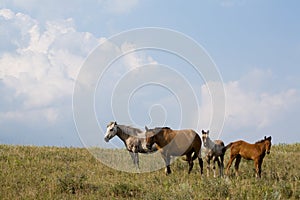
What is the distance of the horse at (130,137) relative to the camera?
56.5 feet

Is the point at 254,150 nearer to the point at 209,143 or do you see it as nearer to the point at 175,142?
the point at 209,143

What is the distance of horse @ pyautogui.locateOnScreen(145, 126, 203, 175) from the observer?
50.4 feet

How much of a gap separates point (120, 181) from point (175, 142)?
3.59m

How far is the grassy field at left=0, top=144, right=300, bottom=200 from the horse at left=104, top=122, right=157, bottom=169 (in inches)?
52.3

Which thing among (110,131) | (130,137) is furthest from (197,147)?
(110,131)

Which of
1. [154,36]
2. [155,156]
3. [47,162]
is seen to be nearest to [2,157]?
[47,162]

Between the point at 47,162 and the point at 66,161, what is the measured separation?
123 centimetres

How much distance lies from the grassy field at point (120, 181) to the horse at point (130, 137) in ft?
4.36

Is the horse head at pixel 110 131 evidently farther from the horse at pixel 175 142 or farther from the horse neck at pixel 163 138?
the horse neck at pixel 163 138

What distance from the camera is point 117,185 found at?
11.4 metres

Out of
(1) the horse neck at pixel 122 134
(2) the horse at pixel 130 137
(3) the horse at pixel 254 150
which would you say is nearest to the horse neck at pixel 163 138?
(2) the horse at pixel 130 137

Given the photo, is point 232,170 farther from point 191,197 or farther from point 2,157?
point 2,157

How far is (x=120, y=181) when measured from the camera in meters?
12.4

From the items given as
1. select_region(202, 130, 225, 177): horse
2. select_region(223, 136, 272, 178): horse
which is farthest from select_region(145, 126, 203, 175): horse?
select_region(223, 136, 272, 178): horse
